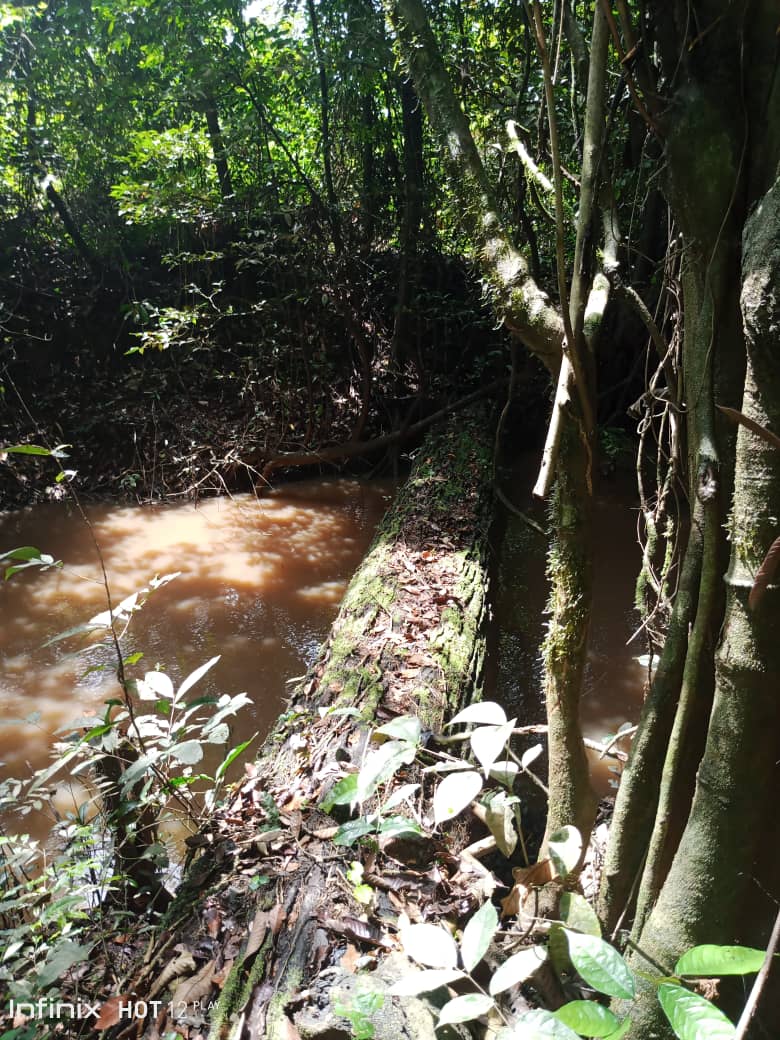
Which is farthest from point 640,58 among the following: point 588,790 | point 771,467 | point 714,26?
point 588,790

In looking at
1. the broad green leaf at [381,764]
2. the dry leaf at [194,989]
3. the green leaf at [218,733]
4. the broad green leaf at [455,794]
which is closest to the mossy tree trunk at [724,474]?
the broad green leaf at [455,794]

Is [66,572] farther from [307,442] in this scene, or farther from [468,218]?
[468,218]

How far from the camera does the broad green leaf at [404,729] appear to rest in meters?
0.98

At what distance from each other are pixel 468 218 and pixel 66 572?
13.5 feet

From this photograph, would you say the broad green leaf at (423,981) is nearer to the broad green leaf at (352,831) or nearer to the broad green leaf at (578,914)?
the broad green leaf at (578,914)

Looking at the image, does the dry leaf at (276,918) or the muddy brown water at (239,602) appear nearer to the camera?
the dry leaf at (276,918)

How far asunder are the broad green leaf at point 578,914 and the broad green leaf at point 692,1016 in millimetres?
366

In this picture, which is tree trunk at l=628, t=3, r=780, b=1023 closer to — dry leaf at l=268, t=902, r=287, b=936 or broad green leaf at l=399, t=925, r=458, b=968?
broad green leaf at l=399, t=925, r=458, b=968

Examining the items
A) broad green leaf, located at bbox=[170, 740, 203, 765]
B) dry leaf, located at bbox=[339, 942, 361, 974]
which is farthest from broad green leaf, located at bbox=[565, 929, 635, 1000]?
broad green leaf, located at bbox=[170, 740, 203, 765]

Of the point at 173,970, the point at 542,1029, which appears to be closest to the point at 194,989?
the point at 173,970

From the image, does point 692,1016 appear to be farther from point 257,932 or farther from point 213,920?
point 213,920

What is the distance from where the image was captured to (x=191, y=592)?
4297mm

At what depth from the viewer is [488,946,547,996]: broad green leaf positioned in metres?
0.78

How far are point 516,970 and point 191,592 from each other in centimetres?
383
